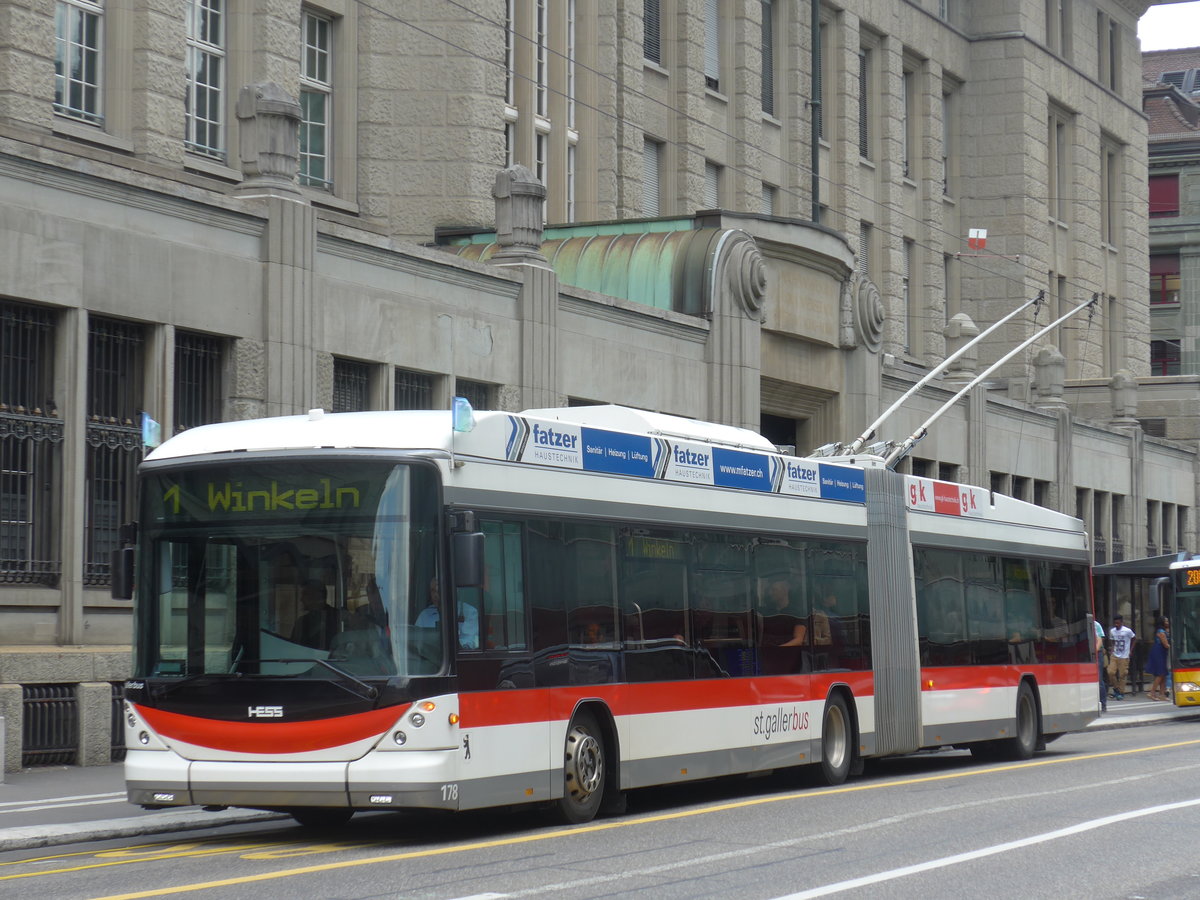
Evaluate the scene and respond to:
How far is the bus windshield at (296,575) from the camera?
12258 mm

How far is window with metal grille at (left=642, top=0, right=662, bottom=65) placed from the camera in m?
36.7

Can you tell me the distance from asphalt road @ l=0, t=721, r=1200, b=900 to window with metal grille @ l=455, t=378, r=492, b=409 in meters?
8.80

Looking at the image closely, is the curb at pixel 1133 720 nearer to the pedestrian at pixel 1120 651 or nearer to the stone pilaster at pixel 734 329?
the pedestrian at pixel 1120 651

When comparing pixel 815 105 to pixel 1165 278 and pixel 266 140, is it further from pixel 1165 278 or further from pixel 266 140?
pixel 1165 278

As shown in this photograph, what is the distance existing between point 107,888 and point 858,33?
3740 centimetres

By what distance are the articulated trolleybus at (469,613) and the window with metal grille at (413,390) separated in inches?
287

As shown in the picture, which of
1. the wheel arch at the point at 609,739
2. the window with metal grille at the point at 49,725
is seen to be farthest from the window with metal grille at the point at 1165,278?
the wheel arch at the point at 609,739

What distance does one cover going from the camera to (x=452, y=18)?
97.7 ft

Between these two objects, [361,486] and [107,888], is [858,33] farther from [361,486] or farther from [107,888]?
[107,888]

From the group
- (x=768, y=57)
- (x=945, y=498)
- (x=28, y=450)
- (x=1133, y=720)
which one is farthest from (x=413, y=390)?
(x=768, y=57)

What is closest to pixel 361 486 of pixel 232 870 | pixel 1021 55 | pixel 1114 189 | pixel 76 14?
pixel 232 870

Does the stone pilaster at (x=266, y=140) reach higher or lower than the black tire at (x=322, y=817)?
higher

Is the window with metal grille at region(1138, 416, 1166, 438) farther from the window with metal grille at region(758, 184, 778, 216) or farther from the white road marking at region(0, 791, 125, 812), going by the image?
the white road marking at region(0, 791, 125, 812)

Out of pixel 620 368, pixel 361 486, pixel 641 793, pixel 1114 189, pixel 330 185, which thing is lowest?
pixel 641 793
